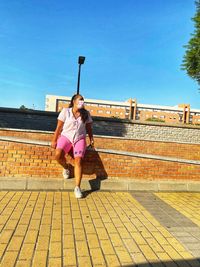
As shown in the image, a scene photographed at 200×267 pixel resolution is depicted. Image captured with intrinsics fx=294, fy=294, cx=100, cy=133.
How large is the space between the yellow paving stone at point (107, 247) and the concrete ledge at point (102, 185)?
8.13 feet

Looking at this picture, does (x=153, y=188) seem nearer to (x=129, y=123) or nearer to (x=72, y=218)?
(x=72, y=218)

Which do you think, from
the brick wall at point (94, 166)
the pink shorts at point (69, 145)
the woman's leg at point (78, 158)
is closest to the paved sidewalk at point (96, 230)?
the woman's leg at point (78, 158)

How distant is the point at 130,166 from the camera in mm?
6523

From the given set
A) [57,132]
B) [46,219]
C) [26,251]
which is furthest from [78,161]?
[26,251]

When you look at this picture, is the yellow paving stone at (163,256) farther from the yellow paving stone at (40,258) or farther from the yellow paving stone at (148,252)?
the yellow paving stone at (40,258)

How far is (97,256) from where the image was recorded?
315cm

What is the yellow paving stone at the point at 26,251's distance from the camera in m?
3.02

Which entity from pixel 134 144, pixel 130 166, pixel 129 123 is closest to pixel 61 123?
pixel 130 166

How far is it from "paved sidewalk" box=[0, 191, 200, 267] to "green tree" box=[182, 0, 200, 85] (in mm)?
13485

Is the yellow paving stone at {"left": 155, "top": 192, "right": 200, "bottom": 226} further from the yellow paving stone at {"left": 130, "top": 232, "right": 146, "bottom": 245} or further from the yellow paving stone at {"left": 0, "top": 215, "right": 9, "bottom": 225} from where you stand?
the yellow paving stone at {"left": 0, "top": 215, "right": 9, "bottom": 225}

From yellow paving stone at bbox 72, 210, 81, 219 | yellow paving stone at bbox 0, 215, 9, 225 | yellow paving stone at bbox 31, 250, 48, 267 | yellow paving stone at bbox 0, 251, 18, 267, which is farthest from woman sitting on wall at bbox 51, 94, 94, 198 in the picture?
yellow paving stone at bbox 0, 251, 18, 267

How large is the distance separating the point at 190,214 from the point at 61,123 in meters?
2.85

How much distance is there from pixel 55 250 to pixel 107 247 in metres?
0.60

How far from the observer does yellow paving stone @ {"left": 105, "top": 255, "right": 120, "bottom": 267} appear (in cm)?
299
